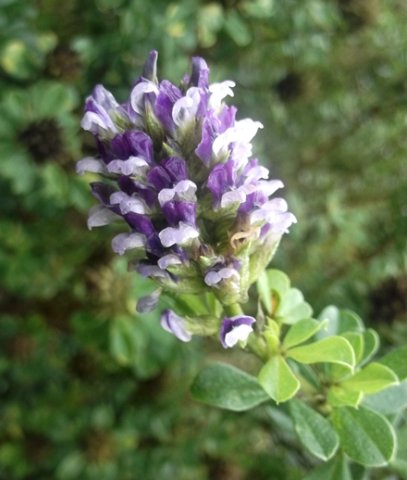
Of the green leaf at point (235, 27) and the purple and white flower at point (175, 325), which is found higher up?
the green leaf at point (235, 27)

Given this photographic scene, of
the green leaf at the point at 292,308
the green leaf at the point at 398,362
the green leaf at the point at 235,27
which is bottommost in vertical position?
the green leaf at the point at 398,362

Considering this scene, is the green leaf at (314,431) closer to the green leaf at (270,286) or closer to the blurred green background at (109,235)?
the green leaf at (270,286)

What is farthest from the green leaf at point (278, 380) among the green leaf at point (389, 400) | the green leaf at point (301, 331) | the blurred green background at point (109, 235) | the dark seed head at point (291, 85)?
the dark seed head at point (291, 85)

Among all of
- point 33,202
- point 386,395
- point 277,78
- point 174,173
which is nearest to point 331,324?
point 386,395

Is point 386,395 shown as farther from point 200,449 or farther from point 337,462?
point 200,449

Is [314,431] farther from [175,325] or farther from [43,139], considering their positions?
[43,139]

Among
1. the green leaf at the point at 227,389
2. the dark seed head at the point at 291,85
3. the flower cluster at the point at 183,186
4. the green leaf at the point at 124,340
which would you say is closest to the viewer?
the flower cluster at the point at 183,186
